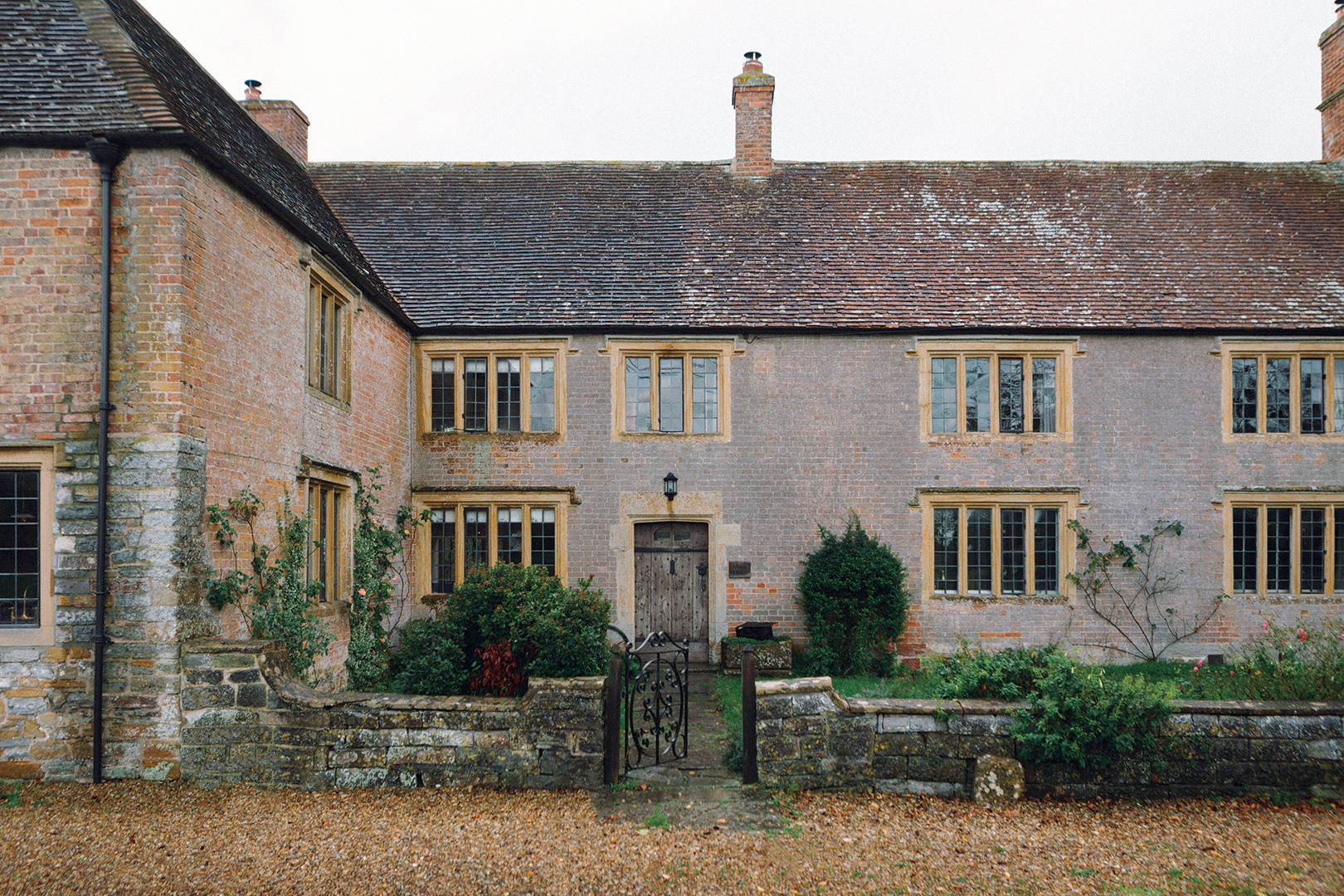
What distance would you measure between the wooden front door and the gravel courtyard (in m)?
6.62

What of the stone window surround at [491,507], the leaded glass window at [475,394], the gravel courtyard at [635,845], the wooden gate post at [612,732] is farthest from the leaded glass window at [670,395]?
the gravel courtyard at [635,845]

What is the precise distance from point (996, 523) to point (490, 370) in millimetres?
8632

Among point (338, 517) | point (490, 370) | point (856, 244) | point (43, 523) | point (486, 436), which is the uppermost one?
point (856, 244)

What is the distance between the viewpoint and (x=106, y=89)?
25.2ft

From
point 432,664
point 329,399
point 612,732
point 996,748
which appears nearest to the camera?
point 996,748

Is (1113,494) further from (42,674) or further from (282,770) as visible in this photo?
(42,674)

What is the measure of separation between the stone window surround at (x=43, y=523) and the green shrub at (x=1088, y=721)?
26.9ft

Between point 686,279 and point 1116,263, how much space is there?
7460 millimetres

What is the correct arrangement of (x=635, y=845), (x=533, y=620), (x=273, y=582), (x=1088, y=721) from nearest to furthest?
(x=635, y=845) < (x=1088, y=721) < (x=273, y=582) < (x=533, y=620)

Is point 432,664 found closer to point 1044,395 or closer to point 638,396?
point 638,396

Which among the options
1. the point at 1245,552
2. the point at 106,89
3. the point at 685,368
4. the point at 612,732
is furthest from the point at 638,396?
the point at 1245,552

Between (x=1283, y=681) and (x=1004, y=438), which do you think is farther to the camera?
(x=1004, y=438)

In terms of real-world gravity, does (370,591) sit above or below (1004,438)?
below

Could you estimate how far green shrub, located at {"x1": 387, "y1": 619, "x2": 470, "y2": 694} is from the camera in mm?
9805
